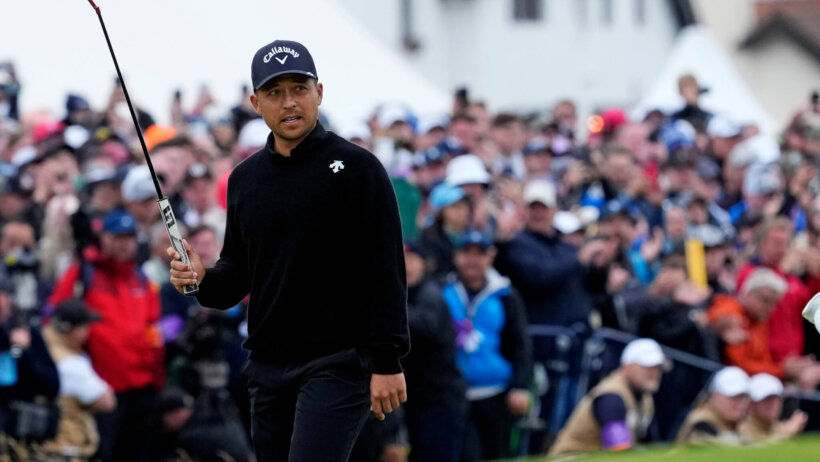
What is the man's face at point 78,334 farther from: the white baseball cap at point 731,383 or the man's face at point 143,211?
the white baseball cap at point 731,383

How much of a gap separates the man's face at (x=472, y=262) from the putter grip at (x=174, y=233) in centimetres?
463

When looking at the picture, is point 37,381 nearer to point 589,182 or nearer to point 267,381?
point 267,381

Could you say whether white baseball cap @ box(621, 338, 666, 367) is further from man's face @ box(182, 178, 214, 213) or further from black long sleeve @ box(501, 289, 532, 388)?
man's face @ box(182, 178, 214, 213)

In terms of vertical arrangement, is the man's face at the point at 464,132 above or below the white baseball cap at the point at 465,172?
above

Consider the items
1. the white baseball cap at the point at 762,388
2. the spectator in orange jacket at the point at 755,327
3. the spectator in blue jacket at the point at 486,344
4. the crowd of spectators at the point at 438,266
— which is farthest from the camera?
the spectator in orange jacket at the point at 755,327

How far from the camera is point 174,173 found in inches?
415

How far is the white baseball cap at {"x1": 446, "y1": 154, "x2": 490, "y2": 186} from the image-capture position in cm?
1077

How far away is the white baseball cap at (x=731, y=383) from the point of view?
1088 centimetres

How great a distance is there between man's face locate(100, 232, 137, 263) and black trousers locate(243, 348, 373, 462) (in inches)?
138

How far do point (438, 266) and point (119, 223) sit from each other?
2.14 meters

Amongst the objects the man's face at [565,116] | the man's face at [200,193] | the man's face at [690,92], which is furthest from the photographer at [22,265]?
the man's face at [690,92]

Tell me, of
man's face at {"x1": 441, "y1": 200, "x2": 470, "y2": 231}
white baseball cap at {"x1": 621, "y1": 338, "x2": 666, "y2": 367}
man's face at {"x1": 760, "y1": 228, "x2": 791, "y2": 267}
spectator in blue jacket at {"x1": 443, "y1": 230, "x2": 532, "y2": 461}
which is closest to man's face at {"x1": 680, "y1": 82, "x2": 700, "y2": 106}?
man's face at {"x1": 760, "y1": 228, "x2": 791, "y2": 267}

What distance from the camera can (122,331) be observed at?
29.0ft

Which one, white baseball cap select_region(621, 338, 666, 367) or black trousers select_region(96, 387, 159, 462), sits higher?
white baseball cap select_region(621, 338, 666, 367)
